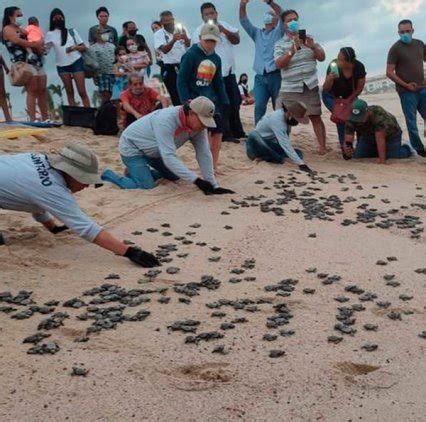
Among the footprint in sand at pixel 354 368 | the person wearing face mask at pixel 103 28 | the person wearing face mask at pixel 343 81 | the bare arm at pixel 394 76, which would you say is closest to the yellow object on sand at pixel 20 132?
the person wearing face mask at pixel 103 28

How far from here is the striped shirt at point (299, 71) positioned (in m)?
8.03

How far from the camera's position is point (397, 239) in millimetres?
4949

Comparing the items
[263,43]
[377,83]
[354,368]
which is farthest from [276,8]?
[377,83]

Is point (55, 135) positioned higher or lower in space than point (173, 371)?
higher

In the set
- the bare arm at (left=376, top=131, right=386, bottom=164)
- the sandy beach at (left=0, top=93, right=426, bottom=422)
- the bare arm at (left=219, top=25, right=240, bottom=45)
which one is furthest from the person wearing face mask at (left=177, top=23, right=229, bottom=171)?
the bare arm at (left=376, top=131, right=386, bottom=164)

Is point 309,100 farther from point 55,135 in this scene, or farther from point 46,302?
point 46,302

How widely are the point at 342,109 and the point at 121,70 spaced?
3010 mm

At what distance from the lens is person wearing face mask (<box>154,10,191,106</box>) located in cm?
847

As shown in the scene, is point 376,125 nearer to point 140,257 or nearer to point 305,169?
point 305,169

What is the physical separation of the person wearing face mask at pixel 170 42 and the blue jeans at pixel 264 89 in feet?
3.70

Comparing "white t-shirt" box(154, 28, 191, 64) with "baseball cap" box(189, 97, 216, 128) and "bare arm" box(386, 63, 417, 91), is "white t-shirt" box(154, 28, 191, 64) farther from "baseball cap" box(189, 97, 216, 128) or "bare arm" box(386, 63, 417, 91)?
"baseball cap" box(189, 97, 216, 128)

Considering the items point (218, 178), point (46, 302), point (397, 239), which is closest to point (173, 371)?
point (46, 302)

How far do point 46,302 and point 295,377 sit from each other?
1.58 m

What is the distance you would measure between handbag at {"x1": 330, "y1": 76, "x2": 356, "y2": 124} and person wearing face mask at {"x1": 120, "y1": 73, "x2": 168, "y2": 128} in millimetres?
2251
